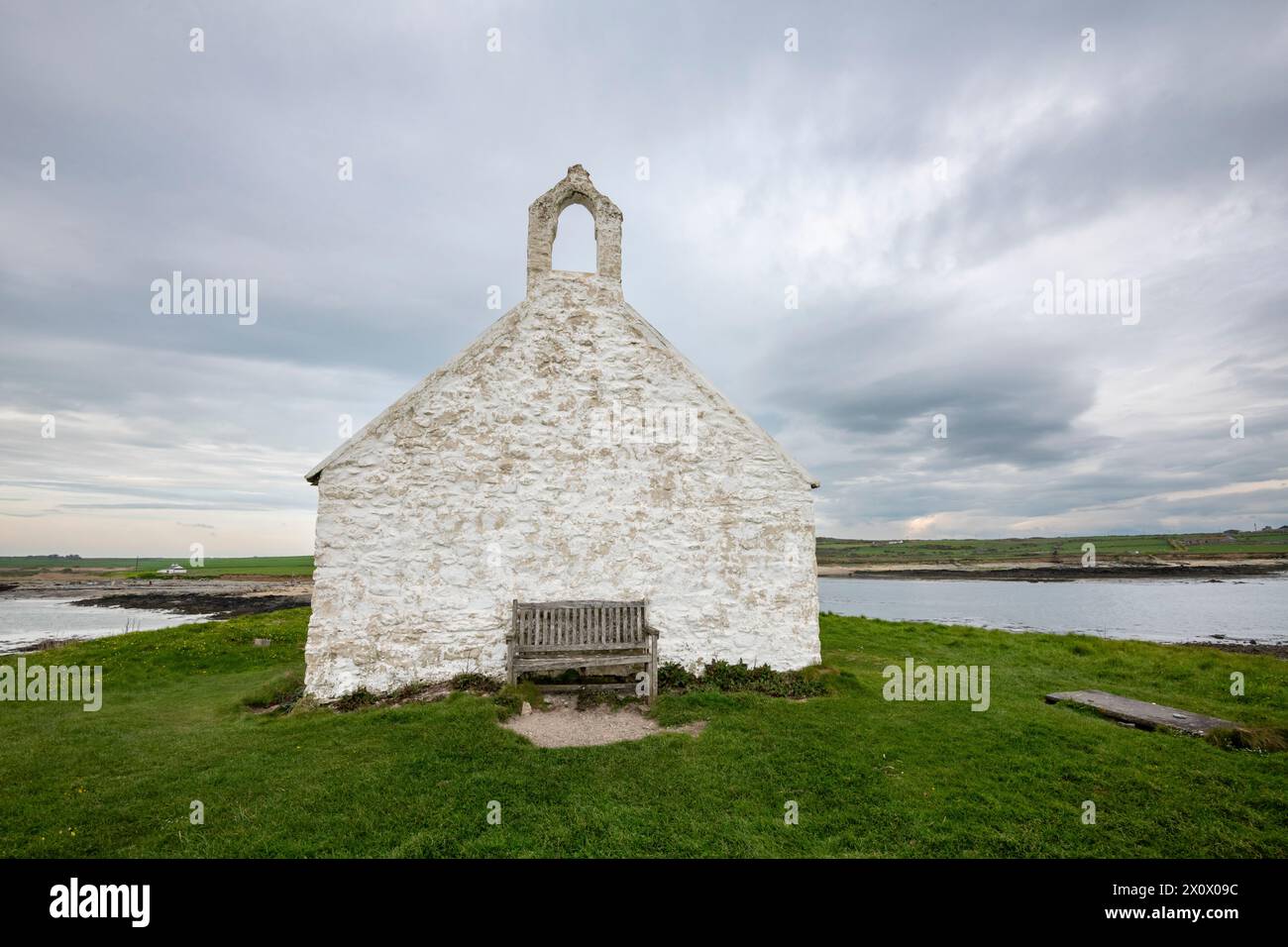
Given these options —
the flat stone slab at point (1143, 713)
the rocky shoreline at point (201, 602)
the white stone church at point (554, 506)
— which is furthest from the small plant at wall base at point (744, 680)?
the rocky shoreline at point (201, 602)

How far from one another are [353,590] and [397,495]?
Answer: 176 centimetres

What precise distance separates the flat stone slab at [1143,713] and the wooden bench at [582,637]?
7.06m

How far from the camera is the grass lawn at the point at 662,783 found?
499cm

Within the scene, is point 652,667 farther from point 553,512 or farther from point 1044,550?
point 1044,550

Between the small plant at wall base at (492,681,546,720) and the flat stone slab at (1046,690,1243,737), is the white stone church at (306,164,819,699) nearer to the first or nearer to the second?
the small plant at wall base at (492,681,546,720)

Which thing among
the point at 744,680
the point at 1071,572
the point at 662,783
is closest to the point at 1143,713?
the point at 744,680

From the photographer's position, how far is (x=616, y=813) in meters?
5.49

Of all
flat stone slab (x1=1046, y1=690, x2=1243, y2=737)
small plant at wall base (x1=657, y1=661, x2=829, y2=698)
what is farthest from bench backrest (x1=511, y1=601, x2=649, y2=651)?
flat stone slab (x1=1046, y1=690, x2=1243, y2=737)

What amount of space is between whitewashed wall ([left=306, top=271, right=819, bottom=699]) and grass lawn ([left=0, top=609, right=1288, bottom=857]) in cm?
127

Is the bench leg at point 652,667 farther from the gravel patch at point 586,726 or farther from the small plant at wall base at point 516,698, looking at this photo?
the small plant at wall base at point 516,698

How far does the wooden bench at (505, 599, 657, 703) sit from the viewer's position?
9.27 m

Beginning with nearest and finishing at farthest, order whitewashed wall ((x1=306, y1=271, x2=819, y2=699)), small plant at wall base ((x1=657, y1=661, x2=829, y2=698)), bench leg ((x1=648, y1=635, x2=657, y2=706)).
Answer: bench leg ((x1=648, y1=635, x2=657, y2=706)), whitewashed wall ((x1=306, y1=271, x2=819, y2=699)), small plant at wall base ((x1=657, y1=661, x2=829, y2=698))
